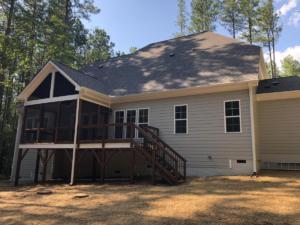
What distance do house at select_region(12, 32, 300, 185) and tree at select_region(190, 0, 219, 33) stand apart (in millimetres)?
14418

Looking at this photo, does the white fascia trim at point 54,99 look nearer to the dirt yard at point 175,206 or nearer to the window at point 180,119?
the dirt yard at point 175,206

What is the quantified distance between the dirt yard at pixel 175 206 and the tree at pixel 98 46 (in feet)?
94.0

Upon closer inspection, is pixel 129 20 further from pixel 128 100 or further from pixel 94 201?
pixel 94 201

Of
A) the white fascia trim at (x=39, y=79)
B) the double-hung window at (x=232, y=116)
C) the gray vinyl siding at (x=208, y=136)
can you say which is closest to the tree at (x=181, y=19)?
the gray vinyl siding at (x=208, y=136)

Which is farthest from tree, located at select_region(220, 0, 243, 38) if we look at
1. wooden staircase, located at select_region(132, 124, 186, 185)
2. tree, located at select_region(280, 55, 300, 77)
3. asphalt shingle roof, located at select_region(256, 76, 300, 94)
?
wooden staircase, located at select_region(132, 124, 186, 185)

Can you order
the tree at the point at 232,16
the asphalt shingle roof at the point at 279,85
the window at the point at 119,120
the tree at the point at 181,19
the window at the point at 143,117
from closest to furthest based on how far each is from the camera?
the asphalt shingle roof at the point at 279,85 → the window at the point at 143,117 → the window at the point at 119,120 → the tree at the point at 232,16 → the tree at the point at 181,19

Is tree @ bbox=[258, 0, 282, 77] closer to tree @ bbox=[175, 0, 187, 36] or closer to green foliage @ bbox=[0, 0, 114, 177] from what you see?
tree @ bbox=[175, 0, 187, 36]

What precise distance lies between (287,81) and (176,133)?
20.7 feet

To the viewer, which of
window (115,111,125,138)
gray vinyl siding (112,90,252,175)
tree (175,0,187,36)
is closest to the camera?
gray vinyl siding (112,90,252,175)

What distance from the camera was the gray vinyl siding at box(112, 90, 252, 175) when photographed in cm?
1043

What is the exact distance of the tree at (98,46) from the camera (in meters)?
35.2

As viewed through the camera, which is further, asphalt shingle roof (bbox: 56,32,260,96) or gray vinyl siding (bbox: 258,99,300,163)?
gray vinyl siding (bbox: 258,99,300,163)

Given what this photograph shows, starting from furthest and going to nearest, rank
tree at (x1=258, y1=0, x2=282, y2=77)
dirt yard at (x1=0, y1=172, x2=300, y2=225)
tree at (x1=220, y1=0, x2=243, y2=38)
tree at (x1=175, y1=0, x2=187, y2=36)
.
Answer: tree at (x1=175, y1=0, x2=187, y2=36) < tree at (x1=220, y1=0, x2=243, y2=38) < tree at (x1=258, y1=0, x2=282, y2=77) < dirt yard at (x1=0, y1=172, x2=300, y2=225)

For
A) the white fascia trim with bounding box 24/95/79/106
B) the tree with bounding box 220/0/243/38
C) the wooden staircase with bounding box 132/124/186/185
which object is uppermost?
the tree with bounding box 220/0/243/38
